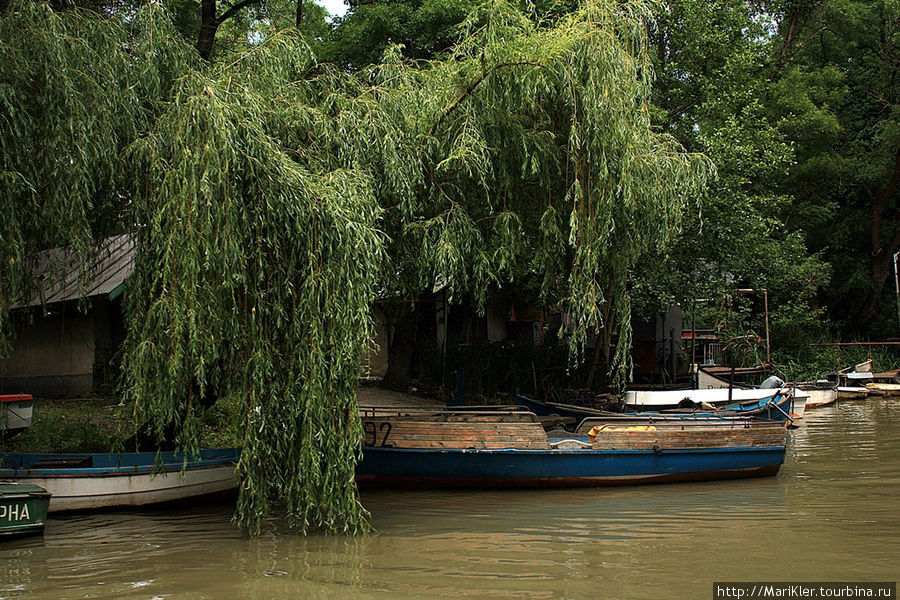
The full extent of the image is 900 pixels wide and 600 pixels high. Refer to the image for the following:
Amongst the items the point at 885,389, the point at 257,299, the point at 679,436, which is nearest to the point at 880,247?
the point at 885,389

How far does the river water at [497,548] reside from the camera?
24.9ft

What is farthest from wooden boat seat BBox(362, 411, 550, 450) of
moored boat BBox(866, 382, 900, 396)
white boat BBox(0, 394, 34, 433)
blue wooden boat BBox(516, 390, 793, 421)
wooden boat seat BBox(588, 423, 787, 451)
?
moored boat BBox(866, 382, 900, 396)

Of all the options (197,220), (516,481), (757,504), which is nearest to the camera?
(197,220)

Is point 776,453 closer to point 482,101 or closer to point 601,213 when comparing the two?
point 601,213

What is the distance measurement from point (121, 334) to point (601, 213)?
12.3 meters

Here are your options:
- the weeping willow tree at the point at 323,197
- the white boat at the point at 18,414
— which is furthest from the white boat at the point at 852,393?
the white boat at the point at 18,414

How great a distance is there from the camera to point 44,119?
30.3 feet

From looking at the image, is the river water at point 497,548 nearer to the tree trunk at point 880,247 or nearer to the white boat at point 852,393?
the white boat at point 852,393

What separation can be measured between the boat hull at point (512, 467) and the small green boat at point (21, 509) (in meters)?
4.59

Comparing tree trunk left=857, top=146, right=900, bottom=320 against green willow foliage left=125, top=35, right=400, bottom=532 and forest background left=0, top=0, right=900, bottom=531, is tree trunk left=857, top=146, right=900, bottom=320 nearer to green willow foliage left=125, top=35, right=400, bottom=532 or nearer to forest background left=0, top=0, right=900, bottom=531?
forest background left=0, top=0, right=900, bottom=531

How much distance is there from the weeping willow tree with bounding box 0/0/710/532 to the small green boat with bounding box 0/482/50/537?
1.62 m

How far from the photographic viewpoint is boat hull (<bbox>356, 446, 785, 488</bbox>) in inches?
486

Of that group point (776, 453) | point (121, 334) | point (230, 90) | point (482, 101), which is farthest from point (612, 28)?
point (121, 334)

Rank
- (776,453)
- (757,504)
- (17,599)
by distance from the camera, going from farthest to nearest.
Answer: (776,453), (757,504), (17,599)
